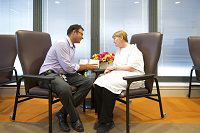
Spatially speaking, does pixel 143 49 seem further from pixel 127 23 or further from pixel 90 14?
pixel 90 14

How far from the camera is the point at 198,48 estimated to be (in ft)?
9.57

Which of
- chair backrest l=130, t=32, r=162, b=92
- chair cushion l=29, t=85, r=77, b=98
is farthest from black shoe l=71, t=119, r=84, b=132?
chair backrest l=130, t=32, r=162, b=92

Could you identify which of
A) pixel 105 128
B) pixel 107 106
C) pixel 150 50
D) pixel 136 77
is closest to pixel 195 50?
pixel 150 50

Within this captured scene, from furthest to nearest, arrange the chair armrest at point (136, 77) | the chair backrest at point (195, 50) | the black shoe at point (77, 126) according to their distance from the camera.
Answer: the chair backrest at point (195, 50) → the black shoe at point (77, 126) → the chair armrest at point (136, 77)

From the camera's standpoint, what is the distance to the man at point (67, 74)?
1869mm

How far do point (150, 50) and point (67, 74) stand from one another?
44.2 inches

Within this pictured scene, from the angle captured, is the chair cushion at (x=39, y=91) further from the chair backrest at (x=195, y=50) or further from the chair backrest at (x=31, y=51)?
the chair backrest at (x=195, y=50)

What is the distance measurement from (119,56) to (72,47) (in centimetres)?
64

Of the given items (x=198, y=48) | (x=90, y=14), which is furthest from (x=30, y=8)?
(x=198, y=48)

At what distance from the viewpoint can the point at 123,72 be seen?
2.12 meters

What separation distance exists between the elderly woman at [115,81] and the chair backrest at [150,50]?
92 millimetres

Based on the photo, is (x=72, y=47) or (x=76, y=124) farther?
(x=72, y=47)

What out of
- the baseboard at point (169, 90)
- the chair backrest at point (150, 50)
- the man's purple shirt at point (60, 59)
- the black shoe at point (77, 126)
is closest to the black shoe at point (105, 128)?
the black shoe at point (77, 126)

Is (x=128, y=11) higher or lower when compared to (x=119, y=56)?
higher
